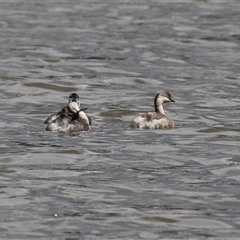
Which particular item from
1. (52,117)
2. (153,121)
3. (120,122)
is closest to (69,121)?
(52,117)

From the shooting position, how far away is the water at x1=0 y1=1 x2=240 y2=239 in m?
11.1

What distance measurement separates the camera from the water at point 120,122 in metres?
11.1

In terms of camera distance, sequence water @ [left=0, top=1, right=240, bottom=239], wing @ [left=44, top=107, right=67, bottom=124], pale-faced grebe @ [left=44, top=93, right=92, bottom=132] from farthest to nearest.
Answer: wing @ [left=44, top=107, right=67, bottom=124] → pale-faced grebe @ [left=44, top=93, right=92, bottom=132] → water @ [left=0, top=1, right=240, bottom=239]

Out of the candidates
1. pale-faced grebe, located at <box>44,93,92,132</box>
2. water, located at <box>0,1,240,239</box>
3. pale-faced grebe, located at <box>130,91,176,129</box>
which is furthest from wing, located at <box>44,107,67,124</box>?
pale-faced grebe, located at <box>130,91,176,129</box>

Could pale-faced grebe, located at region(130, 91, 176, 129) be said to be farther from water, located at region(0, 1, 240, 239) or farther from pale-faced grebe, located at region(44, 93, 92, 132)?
pale-faced grebe, located at region(44, 93, 92, 132)

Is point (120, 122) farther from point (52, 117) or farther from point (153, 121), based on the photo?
point (52, 117)

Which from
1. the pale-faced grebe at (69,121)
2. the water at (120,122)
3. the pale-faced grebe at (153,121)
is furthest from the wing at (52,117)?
the pale-faced grebe at (153,121)

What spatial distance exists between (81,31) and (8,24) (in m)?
1.81

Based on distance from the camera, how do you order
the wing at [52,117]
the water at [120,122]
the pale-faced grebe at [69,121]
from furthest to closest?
the wing at [52,117] < the pale-faced grebe at [69,121] < the water at [120,122]

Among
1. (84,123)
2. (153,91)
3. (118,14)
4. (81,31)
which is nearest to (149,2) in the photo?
(118,14)

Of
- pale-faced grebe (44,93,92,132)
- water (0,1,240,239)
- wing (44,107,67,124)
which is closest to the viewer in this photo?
water (0,1,240,239)

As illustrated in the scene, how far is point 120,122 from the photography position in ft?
53.5

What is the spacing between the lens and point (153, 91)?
19188mm

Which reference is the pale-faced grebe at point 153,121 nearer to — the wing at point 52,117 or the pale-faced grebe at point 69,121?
the pale-faced grebe at point 69,121
